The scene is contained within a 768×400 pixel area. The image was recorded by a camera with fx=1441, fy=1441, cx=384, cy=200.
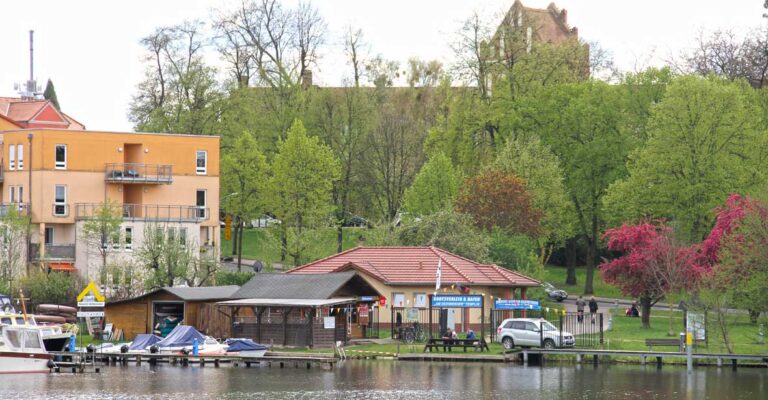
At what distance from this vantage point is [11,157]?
9300 centimetres

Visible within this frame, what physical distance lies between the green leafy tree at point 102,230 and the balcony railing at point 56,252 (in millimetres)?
2183

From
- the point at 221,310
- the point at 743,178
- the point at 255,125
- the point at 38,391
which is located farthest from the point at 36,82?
the point at 38,391

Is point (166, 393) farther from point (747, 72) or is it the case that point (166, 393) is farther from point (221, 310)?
point (747, 72)

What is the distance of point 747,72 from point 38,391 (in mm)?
64879

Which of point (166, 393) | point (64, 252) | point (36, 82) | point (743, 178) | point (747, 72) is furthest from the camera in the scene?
point (36, 82)

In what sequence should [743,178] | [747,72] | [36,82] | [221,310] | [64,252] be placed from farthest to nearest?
[36,82] → [747,72] → [64,252] → [743,178] → [221,310]

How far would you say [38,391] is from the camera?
52844mm

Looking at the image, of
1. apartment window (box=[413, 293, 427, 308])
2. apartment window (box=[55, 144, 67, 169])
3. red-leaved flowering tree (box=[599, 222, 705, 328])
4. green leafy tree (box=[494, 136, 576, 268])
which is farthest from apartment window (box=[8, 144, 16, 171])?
red-leaved flowering tree (box=[599, 222, 705, 328])

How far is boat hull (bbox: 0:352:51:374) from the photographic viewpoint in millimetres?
61219

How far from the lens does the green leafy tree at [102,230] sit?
282ft

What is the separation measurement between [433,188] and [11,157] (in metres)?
27.6

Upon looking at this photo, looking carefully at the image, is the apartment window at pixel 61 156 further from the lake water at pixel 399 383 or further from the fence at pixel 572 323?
the fence at pixel 572 323

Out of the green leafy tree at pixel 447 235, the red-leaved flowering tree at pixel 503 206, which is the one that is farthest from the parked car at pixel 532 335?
the red-leaved flowering tree at pixel 503 206

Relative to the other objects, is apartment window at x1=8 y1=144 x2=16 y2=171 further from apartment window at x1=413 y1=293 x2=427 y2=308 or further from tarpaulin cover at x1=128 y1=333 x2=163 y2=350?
apartment window at x1=413 y1=293 x2=427 y2=308
